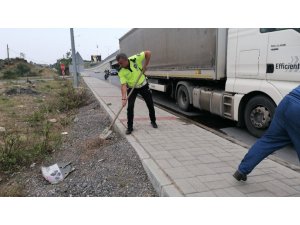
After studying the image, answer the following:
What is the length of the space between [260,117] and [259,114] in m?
0.06

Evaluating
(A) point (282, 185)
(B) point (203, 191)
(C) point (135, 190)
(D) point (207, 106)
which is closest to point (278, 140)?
(A) point (282, 185)

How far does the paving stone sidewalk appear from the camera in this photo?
3.15 metres

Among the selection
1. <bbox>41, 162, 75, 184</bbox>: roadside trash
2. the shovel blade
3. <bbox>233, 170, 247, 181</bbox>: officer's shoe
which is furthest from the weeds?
<bbox>233, 170, 247, 181</bbox>: officer's shoe

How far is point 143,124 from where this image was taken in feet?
20.9

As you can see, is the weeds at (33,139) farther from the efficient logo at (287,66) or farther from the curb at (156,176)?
the efficient logo at (287,66)

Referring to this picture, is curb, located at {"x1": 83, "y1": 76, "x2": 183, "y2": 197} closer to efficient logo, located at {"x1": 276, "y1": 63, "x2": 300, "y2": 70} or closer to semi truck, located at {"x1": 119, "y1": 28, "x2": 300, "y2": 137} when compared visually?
semi truck, located at {"x1": 119, "y1": 28, "x2": 300, "y2": 137}

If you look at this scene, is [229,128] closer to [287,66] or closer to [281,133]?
[287,66]

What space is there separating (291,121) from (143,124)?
3888 millimetres

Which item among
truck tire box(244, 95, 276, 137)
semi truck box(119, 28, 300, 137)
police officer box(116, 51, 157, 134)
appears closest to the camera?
semi truck box(119, 28, 300, 137)

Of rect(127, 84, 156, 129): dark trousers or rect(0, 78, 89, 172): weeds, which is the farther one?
rect(127, 84, 156, 129): dark trousers

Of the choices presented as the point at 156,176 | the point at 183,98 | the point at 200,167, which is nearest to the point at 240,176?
the point at 200,167

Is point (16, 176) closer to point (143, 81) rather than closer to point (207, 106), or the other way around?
point (143, 81)

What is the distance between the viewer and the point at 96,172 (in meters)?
4.01

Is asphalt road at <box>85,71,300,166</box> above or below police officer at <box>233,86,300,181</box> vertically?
Answer: below
